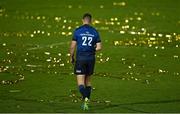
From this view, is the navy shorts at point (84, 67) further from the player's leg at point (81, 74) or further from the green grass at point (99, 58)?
the green grass at point (99, 58)

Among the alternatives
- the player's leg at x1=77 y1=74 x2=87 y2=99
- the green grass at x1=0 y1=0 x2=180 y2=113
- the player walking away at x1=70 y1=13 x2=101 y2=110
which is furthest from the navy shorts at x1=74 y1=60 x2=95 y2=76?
the green grass at x1=0 y1=0 x2=180 y2=113

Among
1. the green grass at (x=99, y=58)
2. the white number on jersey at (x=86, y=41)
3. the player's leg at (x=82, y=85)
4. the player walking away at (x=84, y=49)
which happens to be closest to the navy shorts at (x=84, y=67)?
the player walking away at (x=84, y=49)

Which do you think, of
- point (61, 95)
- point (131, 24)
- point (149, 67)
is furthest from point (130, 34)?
point (61, 95)

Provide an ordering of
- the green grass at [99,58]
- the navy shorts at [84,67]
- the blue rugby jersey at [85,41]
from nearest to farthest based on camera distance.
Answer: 1. the blue rugby jersey at [85,41]
2. the navy shorts at [84,67]
3. the green grass at [99,58]

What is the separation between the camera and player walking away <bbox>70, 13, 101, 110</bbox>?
1788 cm

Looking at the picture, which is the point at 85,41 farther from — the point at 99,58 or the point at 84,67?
the point at 99,58

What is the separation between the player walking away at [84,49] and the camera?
17875 mm

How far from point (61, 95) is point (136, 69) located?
5212 mm

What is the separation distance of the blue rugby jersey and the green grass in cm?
123

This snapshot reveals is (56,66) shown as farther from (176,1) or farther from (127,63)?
(176,1)

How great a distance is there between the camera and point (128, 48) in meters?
29.5

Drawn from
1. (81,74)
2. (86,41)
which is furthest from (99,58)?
(86,41)

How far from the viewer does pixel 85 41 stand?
1792 cm

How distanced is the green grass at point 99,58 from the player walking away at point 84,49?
575mm
